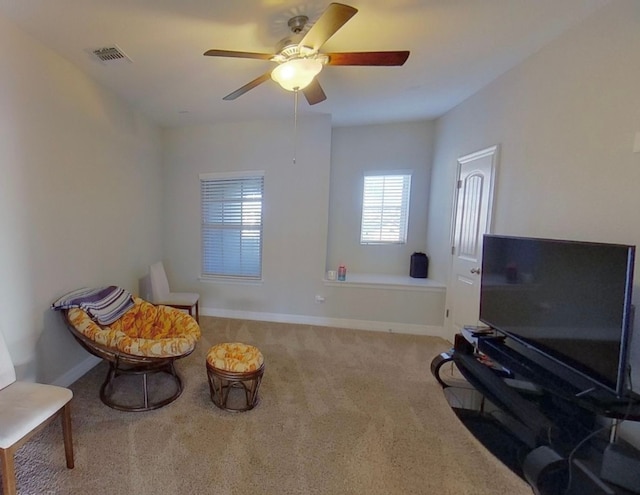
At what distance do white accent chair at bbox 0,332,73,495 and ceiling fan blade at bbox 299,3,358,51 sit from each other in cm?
240

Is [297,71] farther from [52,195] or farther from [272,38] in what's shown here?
[52,195]

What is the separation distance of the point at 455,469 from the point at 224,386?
5.66 ft

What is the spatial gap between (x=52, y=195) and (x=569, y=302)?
3626mm

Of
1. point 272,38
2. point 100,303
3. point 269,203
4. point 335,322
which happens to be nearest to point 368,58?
point 272,38

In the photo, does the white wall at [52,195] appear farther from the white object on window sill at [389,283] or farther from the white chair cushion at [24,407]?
the white object on window sill at [389,283]

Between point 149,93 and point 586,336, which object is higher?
point 149,93

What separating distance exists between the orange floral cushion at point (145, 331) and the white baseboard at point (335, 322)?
1.44 meters

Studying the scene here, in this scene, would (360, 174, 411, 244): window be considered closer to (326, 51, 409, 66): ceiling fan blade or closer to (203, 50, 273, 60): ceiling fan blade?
(326, 51, 409, 66): ceiling fan blade

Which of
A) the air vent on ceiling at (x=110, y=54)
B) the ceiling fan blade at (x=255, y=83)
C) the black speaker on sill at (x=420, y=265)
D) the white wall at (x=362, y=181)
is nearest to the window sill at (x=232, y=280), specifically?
the white wall at (x=362, y=181)

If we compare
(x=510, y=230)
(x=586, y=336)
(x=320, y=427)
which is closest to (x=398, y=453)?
(x=320, y=427)

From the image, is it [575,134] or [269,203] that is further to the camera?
[269,203]

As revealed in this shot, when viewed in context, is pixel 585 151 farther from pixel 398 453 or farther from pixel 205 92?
pixel 205 92

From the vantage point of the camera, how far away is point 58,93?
2215 millimetres

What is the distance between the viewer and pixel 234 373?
1.97 metres
